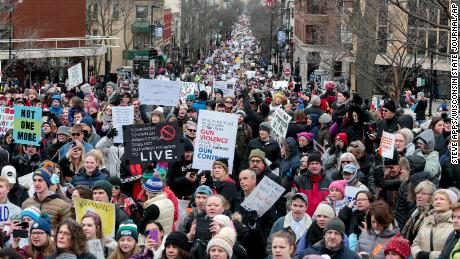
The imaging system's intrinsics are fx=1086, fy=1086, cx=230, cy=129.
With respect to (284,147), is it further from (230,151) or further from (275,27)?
(275,27)

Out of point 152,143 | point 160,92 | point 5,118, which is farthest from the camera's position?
point 160,92

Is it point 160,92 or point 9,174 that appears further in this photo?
point 160,92

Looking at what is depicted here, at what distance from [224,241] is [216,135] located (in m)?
5.89

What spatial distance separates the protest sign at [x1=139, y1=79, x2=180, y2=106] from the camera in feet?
72.2

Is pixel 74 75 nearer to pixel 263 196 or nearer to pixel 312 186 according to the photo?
pixel 312 186

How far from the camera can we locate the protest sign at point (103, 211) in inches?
428

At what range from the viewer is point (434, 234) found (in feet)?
35.0

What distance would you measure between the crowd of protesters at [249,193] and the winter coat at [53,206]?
0.01 meters

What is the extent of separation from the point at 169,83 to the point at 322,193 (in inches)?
358

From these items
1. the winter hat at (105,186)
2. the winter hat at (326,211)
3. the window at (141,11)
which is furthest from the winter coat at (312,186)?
the window at (141,11)

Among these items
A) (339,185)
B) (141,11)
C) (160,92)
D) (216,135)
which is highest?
(141,11)

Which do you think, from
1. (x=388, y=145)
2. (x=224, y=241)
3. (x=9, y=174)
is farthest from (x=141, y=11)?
(x=224, y=241)

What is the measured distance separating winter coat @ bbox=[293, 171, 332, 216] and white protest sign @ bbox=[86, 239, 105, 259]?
386cm

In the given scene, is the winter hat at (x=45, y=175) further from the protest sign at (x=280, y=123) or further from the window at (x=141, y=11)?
the window at (x=141, y=11)
